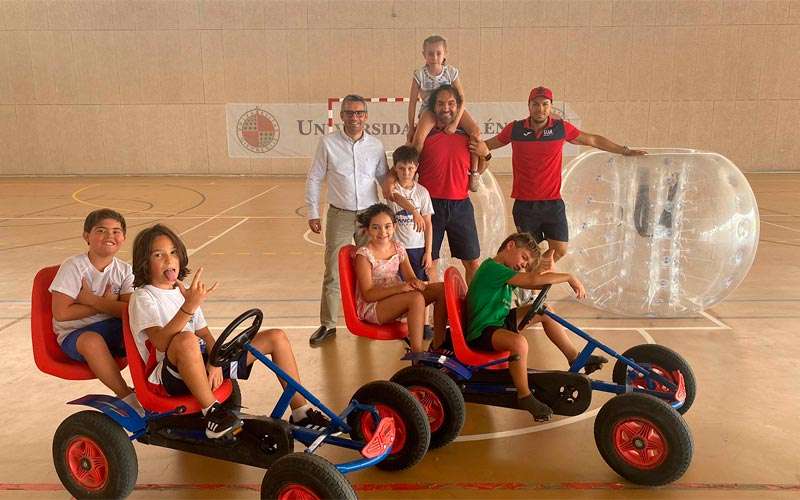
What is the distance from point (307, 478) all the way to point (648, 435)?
1376mm

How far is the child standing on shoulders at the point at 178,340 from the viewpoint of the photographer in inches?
92.2

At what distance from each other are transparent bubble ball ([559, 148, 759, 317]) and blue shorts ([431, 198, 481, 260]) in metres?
1.05

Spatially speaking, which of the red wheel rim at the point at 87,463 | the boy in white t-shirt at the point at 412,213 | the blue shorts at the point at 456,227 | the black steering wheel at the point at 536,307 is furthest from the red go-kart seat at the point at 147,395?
the blue shorts at the point at 456,227

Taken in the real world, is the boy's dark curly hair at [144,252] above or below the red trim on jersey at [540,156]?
below

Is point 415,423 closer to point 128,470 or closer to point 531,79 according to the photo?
point 128,470

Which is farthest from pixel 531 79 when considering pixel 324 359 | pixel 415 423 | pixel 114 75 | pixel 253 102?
pixel 415 423

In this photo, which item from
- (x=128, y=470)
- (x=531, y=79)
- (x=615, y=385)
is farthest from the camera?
(x=531, y=79)

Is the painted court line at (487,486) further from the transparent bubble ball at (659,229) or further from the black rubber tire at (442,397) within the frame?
the transparent bubble ball at (659,229)

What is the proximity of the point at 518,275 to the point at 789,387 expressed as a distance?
5.99 feet

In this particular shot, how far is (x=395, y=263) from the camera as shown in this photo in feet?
11.5

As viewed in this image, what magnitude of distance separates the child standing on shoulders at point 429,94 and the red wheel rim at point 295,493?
246 centimetres

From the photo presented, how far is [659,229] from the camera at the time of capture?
458 centimetres

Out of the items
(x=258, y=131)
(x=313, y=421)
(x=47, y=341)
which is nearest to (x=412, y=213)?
(x=313, y=421)

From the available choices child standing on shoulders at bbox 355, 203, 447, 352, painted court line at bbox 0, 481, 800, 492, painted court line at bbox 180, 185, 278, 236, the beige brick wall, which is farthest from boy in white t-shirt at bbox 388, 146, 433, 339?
the beige brick wall
